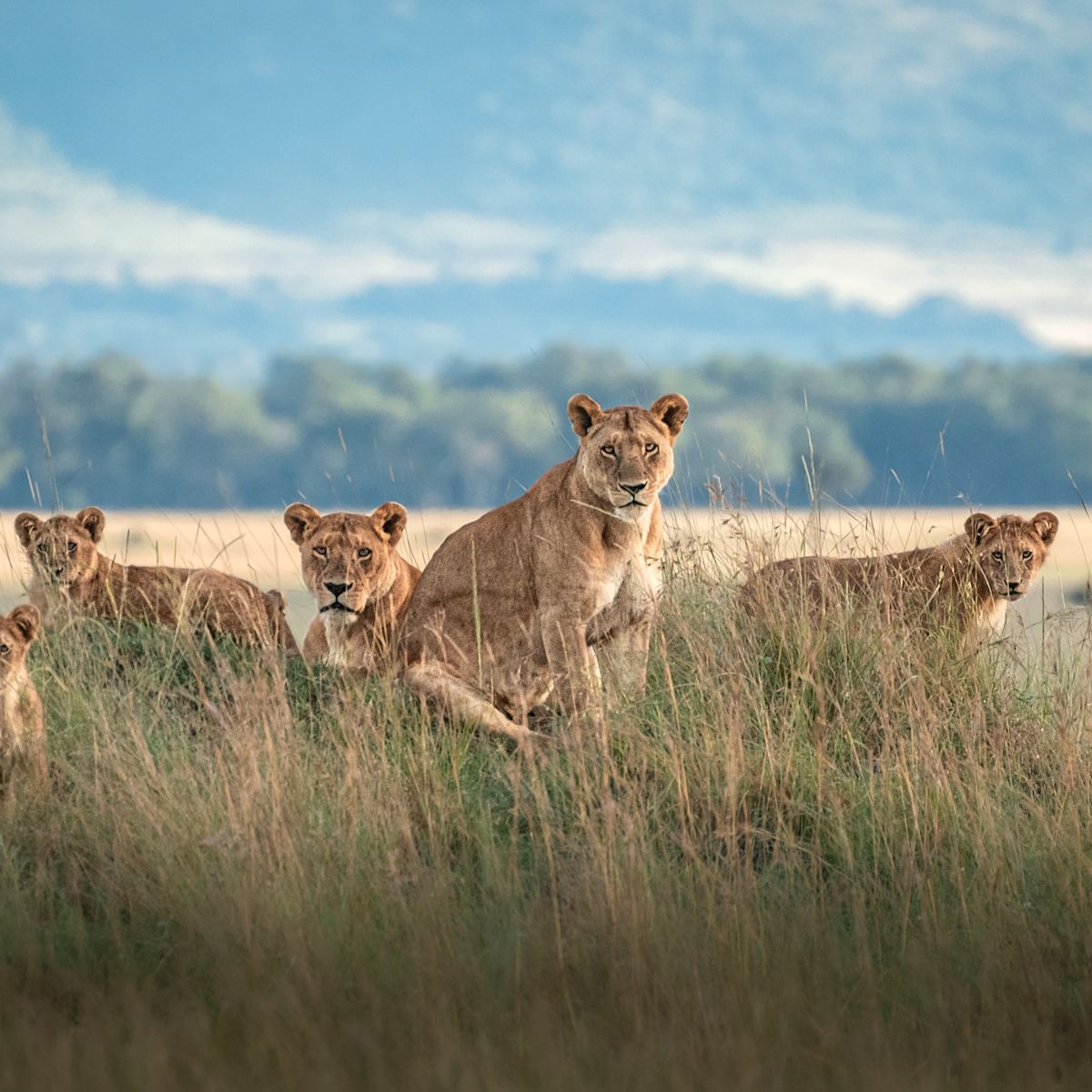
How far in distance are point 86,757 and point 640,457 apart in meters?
3.17

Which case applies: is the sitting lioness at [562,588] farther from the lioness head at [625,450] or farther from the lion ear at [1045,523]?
the lion ear at [1045,523]

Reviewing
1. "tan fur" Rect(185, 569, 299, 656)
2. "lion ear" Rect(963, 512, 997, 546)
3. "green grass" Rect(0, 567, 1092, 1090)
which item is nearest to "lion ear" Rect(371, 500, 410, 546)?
"green grass" Rect(0, 567, 1092, 1090)

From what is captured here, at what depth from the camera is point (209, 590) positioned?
10508mm

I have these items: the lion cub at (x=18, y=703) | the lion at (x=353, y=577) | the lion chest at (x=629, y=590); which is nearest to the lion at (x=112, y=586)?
the lion at (x=353, y=577)

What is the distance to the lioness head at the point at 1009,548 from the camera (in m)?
9.84

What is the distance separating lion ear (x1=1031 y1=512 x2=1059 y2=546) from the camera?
32.9 feet

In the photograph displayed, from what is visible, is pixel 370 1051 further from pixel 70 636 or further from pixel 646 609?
pixel 70 636

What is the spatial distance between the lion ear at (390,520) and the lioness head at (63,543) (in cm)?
219

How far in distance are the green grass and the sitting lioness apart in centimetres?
28

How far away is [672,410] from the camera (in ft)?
28.0

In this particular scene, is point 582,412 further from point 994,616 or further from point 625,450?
point 994,616

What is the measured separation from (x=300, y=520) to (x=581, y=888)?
12.3 feet

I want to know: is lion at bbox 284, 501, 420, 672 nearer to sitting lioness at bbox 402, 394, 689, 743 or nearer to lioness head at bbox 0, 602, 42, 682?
sitting lioness at bbox 402, 394, 689, 743

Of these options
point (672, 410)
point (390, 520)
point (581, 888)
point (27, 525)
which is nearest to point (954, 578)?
point (672, 410)
